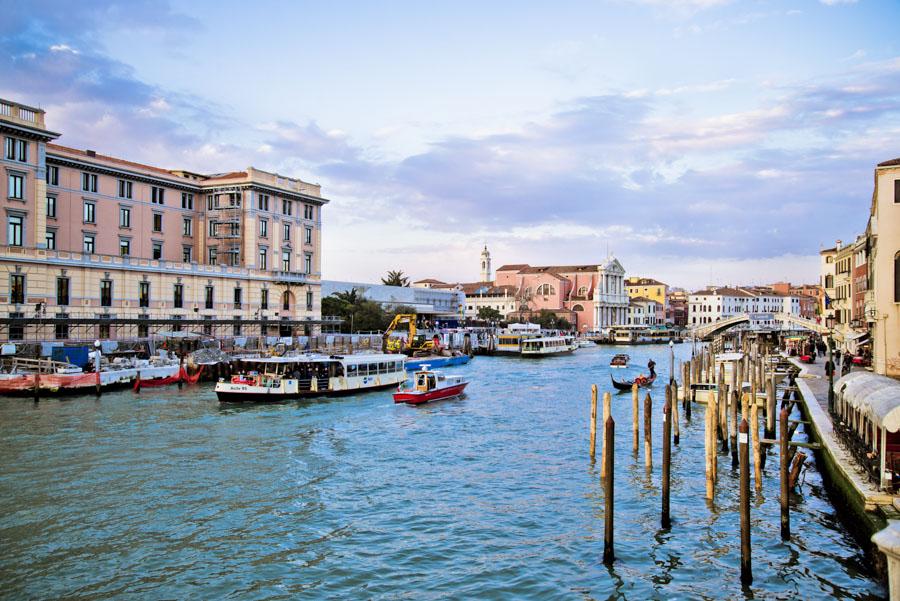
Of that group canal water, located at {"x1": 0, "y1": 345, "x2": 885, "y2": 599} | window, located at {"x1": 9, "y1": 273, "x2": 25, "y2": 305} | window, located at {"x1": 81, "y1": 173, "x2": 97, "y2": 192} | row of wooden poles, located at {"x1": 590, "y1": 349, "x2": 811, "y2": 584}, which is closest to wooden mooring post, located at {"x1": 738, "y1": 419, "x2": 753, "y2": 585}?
row of wooden poles, located at {"x1": 590, "y1": 349, "x2": 811, "y2": 584}

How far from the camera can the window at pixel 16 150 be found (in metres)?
37.6

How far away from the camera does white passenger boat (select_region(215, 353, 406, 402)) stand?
100 feet

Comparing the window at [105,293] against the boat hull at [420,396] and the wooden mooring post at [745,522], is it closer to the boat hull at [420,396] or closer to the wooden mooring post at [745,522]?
the boat hull at [420,396]

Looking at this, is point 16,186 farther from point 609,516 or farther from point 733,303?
point 733,303

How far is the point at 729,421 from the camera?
882 inches

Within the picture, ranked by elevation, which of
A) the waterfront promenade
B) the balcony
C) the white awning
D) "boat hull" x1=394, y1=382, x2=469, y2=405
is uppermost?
the balcony

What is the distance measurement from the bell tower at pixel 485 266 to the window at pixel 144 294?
100 m

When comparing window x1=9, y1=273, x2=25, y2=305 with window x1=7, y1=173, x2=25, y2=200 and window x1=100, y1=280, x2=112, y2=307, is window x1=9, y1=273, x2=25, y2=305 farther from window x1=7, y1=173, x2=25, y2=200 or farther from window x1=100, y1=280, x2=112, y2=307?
window x1=100, y1=280, x2=112, y2=307

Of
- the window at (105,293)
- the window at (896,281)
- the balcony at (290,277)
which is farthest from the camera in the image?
the balcony at (290,277)

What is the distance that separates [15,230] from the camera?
3800 centimetres

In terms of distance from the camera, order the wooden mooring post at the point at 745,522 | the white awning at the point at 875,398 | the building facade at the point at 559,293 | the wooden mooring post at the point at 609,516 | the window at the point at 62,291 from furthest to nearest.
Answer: the building facade at the point at 559,293
the window at the point at 62,291
the wooden mooring post at the point at 609,516
the white awning at the point at 875,398
the wooden mooring post at the point at 745,522

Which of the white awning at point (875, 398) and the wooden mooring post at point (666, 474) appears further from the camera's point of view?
the wooden mooring post at point (666, 474)

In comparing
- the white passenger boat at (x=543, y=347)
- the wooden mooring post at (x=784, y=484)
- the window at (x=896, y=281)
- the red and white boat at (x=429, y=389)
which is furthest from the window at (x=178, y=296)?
the wooden mooring post at (x=784, y=484)

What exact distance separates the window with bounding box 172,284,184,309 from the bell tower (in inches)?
3852
